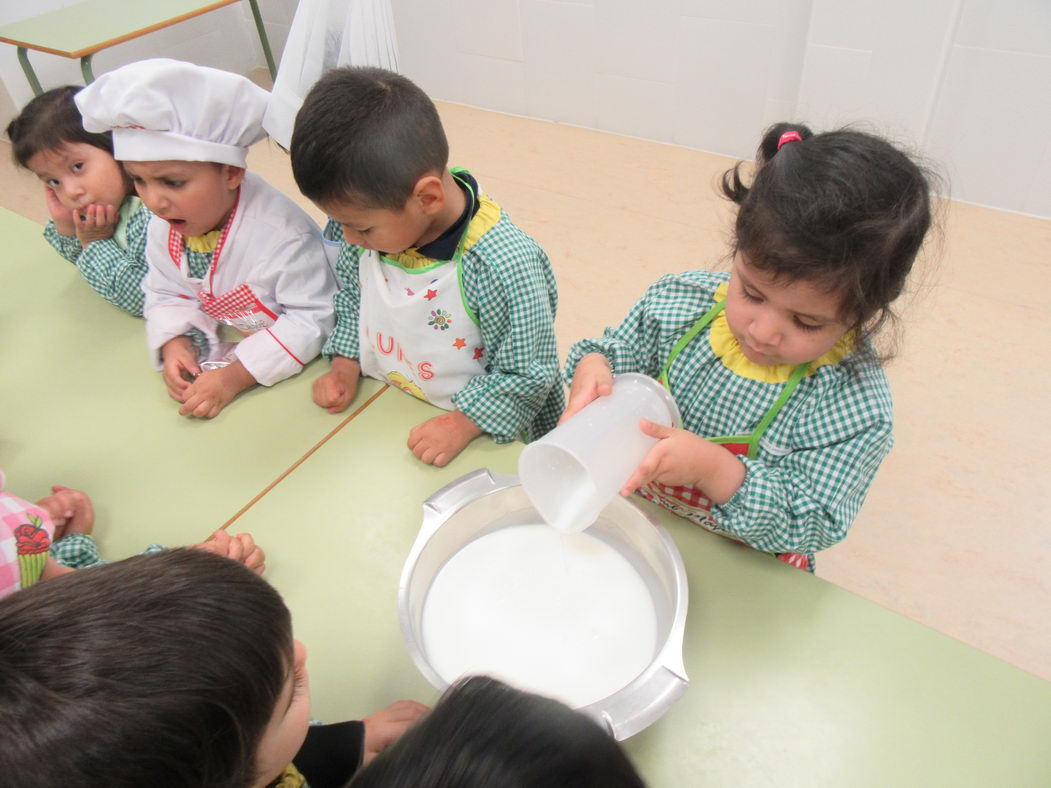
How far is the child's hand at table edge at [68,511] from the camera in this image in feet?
2.86

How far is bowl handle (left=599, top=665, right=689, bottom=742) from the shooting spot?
561 mm

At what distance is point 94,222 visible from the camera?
135 cm

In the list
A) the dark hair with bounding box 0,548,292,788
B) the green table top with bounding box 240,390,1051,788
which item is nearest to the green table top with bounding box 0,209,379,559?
the green table top with bounding box 240,390,1051,788

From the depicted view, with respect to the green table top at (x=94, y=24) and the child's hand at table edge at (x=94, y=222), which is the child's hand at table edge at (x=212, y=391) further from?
the green table top at (x=94, y=24)

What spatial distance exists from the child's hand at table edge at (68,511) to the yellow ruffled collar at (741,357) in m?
0.83

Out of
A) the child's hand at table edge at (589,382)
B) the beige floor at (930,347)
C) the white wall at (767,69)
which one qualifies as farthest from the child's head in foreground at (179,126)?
the white wall at (767,69)

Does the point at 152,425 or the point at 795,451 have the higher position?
the point at 795,451

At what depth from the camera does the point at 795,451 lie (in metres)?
0.82

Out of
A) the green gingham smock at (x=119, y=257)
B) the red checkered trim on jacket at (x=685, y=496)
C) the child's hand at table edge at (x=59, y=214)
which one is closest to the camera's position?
the red checkered trim on jacket at (x=685, y=496)

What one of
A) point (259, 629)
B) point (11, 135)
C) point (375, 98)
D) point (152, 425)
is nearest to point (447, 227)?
point (375, 98)

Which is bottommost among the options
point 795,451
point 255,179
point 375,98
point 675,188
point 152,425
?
point 675,188

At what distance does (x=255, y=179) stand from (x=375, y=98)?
43 cm

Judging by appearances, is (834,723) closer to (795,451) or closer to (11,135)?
(795,451)

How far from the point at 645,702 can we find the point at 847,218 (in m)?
0.46
